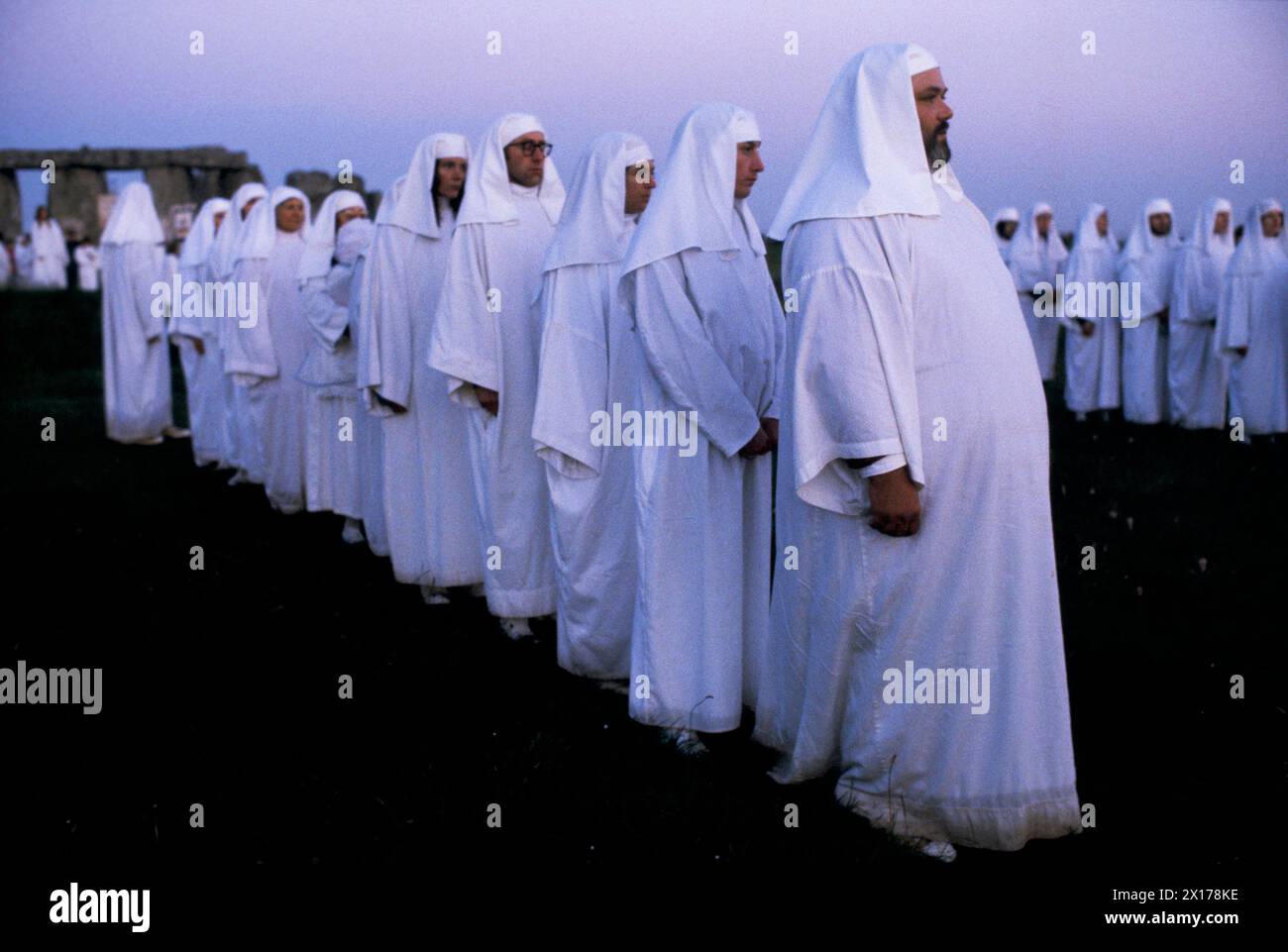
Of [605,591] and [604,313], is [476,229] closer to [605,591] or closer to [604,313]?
[604,313]

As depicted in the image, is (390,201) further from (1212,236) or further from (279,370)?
(1212,236)

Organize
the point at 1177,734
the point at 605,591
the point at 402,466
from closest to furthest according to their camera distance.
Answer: the point at 1177,734
the point at 605,591
the point at 402,466

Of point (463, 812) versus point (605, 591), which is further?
point (605, 591)

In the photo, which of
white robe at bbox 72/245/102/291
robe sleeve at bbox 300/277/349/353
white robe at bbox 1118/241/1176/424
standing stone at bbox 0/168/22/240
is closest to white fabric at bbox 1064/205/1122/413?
white robe at bbox 1118/241/1176/424

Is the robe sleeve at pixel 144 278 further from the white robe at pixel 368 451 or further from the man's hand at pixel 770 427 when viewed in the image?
the man's hand at pixel 770 427

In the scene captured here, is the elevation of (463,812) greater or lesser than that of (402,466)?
lesser

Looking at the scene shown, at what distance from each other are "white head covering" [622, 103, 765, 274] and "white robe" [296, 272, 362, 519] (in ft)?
12.6

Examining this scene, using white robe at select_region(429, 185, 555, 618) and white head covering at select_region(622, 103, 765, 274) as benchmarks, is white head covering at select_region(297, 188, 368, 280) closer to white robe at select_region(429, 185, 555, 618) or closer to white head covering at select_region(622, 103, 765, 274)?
white robe at select_region(429, 185, 555, 618)

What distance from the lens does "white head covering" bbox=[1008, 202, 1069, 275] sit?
659 inches

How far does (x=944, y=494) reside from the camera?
387cm

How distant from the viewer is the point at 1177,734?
4809mm

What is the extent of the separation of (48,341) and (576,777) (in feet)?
65.6

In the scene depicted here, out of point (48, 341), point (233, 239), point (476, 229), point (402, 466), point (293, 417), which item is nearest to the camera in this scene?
point (476, 229)
